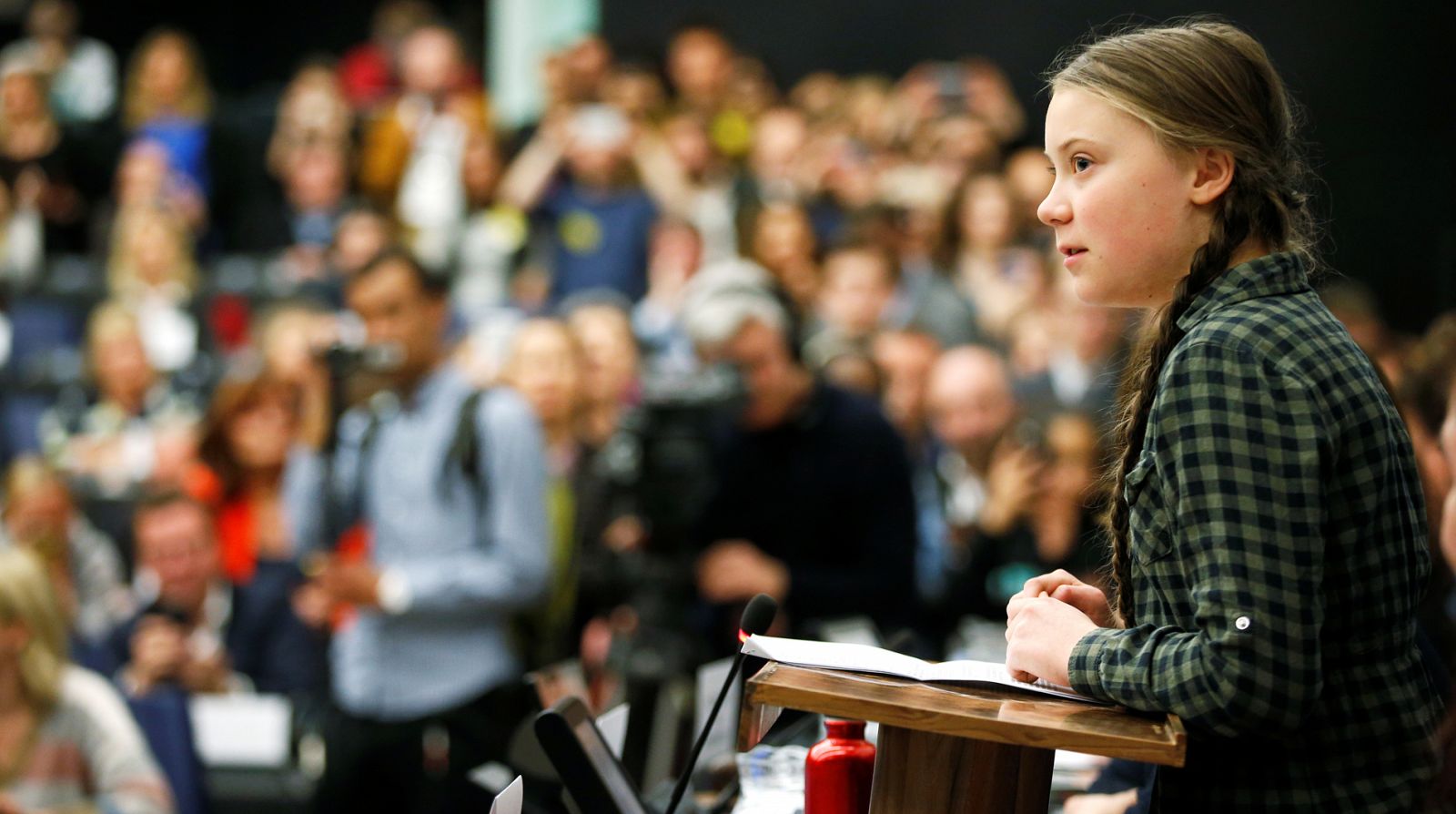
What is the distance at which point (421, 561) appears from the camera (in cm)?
331

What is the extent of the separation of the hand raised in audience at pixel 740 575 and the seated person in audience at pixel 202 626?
1253 mm

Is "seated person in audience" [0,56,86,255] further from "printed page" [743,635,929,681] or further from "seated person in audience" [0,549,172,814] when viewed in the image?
"printed page" [743,635,929,681]

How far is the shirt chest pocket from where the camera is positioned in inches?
42.9

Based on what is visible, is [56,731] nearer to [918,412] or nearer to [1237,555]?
[1237,555]

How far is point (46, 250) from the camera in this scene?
670 centimetres

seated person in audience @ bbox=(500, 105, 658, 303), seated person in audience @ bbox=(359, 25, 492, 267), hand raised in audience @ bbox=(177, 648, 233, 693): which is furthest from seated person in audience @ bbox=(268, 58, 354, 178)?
hand raised in audience @ bbox=(177, 648, 233, 693)

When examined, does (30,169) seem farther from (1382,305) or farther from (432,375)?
(1382,305)

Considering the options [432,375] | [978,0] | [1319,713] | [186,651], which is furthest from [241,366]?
[1319,713]

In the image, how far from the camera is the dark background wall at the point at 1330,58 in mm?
4875

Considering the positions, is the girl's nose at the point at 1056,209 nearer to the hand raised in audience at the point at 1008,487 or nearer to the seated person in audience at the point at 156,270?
the hand raised in audience at the point at 1008,487

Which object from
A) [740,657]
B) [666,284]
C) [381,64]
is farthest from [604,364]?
[740,657]

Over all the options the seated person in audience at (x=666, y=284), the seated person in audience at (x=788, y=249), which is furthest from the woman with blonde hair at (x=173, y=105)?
the seated person in audience at (x=788, y=249)

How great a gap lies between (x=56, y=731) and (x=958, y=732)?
8.27ft

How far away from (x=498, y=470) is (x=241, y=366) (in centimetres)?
260
